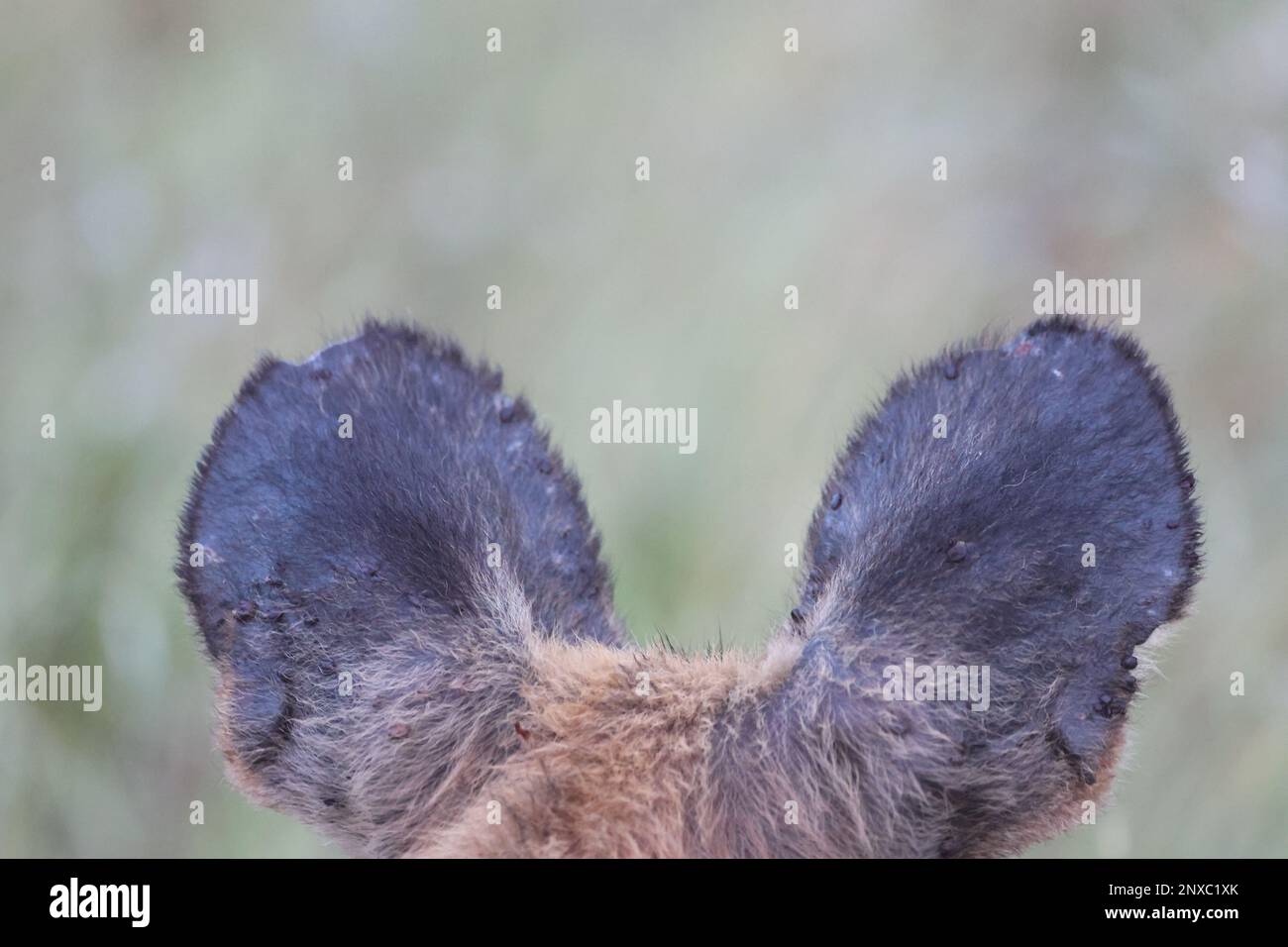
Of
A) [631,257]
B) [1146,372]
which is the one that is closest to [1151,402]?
[1146,372]

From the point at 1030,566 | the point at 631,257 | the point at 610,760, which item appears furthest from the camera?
the point at 631,257

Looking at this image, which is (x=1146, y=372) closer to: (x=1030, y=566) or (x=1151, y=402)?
(x=1151, y=402)

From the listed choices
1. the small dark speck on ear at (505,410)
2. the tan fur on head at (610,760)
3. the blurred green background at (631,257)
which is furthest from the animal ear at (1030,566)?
the blurred green background at (631,257)

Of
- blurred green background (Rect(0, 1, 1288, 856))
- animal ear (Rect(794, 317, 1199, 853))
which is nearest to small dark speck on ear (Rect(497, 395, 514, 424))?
animal ear (Rect(794, 317, 1199, 853))

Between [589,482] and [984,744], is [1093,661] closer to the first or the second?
[984,744]

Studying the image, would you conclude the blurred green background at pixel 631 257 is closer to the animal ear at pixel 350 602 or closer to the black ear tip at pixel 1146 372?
the animal ear at pixel 350 602

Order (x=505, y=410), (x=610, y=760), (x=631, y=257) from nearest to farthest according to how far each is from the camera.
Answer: (x=610, y=760) < (x=505, y=410) < (x=631, y=257)

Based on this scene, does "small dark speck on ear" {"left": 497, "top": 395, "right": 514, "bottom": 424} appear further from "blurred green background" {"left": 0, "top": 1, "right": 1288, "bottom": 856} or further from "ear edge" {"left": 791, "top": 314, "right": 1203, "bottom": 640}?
"blurred green background" {"left": 0, "top": 1, "right": 1288, "bottom": 856}
